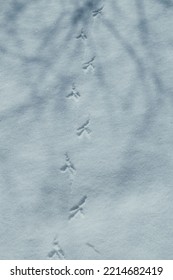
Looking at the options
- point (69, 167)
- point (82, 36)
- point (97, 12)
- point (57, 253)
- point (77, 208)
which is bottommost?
point (57, 253)

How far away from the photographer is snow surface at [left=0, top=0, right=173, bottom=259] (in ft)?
4.07

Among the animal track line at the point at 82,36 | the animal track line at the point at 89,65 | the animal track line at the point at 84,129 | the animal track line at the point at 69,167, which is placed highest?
the animal track line at the point at 82,36

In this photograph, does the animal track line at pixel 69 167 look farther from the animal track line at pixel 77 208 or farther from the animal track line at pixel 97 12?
the animal track line at pixel 97 12

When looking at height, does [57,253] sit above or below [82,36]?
below

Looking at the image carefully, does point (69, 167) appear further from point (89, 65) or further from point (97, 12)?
point (97, 12)

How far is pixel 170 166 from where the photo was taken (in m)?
1.35

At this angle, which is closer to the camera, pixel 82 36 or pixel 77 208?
pixel 77 208

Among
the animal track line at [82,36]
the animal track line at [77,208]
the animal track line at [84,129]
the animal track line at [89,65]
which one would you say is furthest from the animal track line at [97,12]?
the animal track line at [77,208]

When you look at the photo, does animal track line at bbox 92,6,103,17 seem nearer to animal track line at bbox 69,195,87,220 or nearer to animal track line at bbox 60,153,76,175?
animal track line at bbox 60,153,76,175

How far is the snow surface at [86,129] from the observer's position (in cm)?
124

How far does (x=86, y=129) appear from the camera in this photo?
1.47 m

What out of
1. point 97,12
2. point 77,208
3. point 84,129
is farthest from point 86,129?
point 97,12

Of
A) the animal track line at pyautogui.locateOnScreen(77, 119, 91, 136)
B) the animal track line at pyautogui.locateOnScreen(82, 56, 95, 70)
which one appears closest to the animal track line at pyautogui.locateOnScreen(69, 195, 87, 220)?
the animal track line at pyautogui.locateOnScreen(77, 119, 91, 136)

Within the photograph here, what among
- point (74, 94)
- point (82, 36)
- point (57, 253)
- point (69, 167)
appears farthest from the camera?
point (82, 36)
